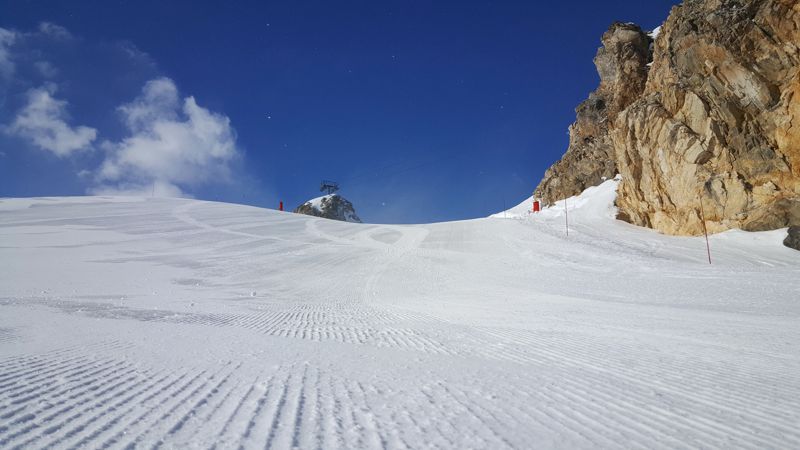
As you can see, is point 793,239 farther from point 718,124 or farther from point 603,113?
point 603,113

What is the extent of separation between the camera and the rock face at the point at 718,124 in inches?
939

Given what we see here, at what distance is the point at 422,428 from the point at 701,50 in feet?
125

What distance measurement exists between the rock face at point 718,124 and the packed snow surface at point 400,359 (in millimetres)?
15192

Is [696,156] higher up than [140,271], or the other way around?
[696,156]

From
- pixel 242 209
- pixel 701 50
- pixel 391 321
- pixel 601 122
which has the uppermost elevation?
pixel 601 122

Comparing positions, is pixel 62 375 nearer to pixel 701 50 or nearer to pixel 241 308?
pixel 241 308

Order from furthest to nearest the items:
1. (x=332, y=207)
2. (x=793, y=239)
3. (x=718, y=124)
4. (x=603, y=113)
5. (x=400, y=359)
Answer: (x=332, y=207) < (x=603, y=113) < (x=718, y=124) < (x=793, y=239) < (x=400, y=359)

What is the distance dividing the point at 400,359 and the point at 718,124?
34.2 metres

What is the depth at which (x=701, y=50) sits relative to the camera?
28578 millimetres

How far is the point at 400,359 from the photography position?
439 cm

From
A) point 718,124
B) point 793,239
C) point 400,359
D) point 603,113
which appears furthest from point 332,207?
point 400,359

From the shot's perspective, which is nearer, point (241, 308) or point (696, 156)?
point (241, 308)

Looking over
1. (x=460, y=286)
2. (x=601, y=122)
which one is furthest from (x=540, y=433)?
(x=601, y=122)

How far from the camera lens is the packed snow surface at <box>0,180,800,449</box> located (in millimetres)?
2383
